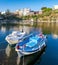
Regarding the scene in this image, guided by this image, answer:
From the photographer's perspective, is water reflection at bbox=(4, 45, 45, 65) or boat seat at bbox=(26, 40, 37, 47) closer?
water reflection at bbox=(4, 45, 45, 65)

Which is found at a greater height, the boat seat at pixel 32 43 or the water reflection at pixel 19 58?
the boat seat at pixel 32 43

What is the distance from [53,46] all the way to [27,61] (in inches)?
427

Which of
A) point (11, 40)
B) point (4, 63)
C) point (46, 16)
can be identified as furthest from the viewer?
point (46, 16)

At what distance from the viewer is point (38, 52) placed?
30.6m

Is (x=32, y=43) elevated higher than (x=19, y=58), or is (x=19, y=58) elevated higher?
(x=32, y=43)

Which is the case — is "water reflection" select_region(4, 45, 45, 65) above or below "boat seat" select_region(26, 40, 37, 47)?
below

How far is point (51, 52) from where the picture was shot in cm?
3244

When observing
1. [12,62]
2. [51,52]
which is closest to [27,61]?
[12,62]

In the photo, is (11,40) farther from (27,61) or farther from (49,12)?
(49,12)

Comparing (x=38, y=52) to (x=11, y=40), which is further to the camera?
(x=11, y=40)

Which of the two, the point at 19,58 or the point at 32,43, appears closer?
the point at 19,58

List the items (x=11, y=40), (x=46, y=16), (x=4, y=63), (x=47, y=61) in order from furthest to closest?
(x=46, y=16) → (x=11, y=40) → (x=47, y=61) → (x=4, y=63)

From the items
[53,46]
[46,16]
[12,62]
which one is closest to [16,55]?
[12,62]

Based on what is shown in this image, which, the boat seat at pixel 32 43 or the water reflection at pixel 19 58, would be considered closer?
the water reflection at pixel 19 58
